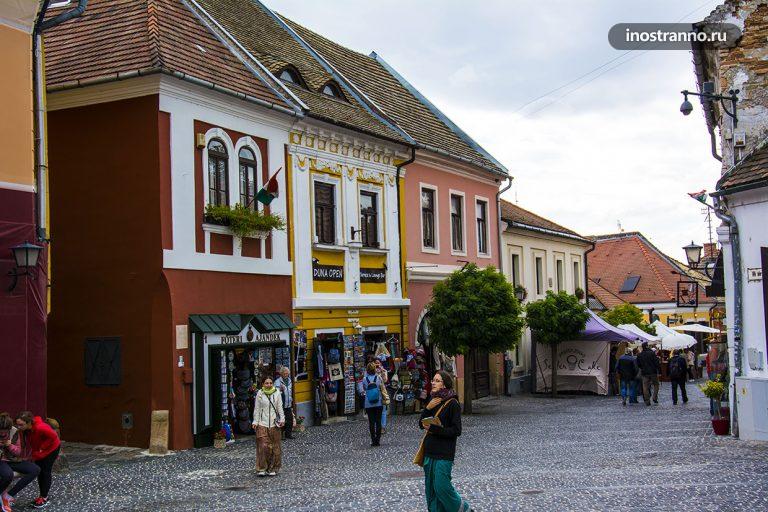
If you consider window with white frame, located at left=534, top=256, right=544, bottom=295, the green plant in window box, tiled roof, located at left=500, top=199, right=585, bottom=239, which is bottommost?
window with white frame, located at left=534, top=256, right=544, bottom=295

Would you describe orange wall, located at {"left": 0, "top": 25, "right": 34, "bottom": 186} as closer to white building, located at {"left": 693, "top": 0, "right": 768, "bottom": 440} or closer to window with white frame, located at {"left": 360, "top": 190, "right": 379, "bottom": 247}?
window with white frame, located at {"left": 360, "top": 190, "right": 379, "bottom": 247}

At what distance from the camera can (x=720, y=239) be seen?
56.2 feet

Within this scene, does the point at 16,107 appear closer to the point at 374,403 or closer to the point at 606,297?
the point at 374,403

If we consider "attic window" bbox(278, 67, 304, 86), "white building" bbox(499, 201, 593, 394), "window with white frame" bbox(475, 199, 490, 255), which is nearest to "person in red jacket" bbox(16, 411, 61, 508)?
"attic window" bbox(278, 67, 304, 86)

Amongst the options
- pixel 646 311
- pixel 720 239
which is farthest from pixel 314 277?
pixel 646 311

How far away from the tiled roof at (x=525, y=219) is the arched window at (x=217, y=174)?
14.9m

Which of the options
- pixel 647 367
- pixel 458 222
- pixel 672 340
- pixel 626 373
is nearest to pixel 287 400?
pixel 458 222

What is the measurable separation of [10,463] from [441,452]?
17.9 ft

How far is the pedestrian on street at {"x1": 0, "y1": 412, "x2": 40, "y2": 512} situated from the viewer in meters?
10.5

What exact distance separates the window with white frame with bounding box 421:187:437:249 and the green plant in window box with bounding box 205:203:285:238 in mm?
8115

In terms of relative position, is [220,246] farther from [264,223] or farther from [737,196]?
[737,196]

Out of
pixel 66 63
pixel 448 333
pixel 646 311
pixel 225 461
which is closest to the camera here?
pixel 225 461

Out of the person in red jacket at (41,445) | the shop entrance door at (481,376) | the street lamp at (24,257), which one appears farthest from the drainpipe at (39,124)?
the shop entrance door at (481,376)

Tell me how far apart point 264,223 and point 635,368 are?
1340 cm
